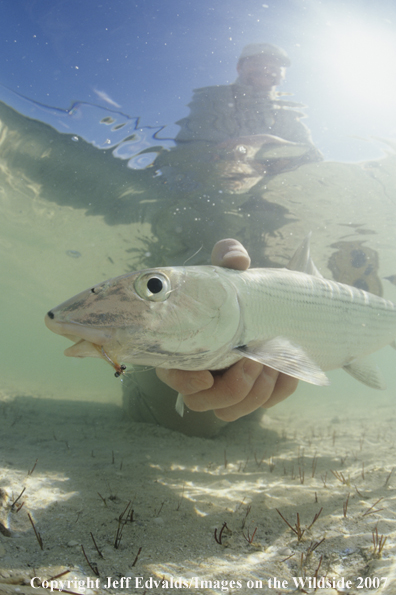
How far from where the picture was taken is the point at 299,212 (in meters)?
9.59

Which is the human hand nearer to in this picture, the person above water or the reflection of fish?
the reflection of fish

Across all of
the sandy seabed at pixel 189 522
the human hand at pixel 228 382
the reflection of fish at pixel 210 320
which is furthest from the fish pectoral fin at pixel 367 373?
the sandy seabed at pixel 189 522

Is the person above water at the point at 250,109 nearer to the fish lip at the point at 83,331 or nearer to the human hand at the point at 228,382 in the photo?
the human hand at the point at 228,382

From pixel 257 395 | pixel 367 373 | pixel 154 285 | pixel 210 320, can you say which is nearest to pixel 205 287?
pixel 210 320

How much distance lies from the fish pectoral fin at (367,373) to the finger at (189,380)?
195 centimetres

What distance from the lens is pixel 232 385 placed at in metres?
2.61

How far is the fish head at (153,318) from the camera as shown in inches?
59.2

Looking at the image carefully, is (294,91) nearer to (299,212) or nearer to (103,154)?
(299,212)

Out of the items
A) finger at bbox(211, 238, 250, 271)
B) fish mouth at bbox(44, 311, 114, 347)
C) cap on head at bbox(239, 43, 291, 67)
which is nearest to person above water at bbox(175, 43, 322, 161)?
cap on head at bbox(239, 43, 291, 67)

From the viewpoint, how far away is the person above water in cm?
561

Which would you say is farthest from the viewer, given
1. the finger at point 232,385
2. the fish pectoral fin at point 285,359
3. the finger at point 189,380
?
the finger at point 232,385

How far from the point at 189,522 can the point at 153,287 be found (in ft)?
6.39

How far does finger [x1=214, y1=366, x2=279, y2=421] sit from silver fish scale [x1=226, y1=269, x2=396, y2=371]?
53 centimetres

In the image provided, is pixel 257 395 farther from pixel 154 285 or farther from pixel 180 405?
pixel 154 285
